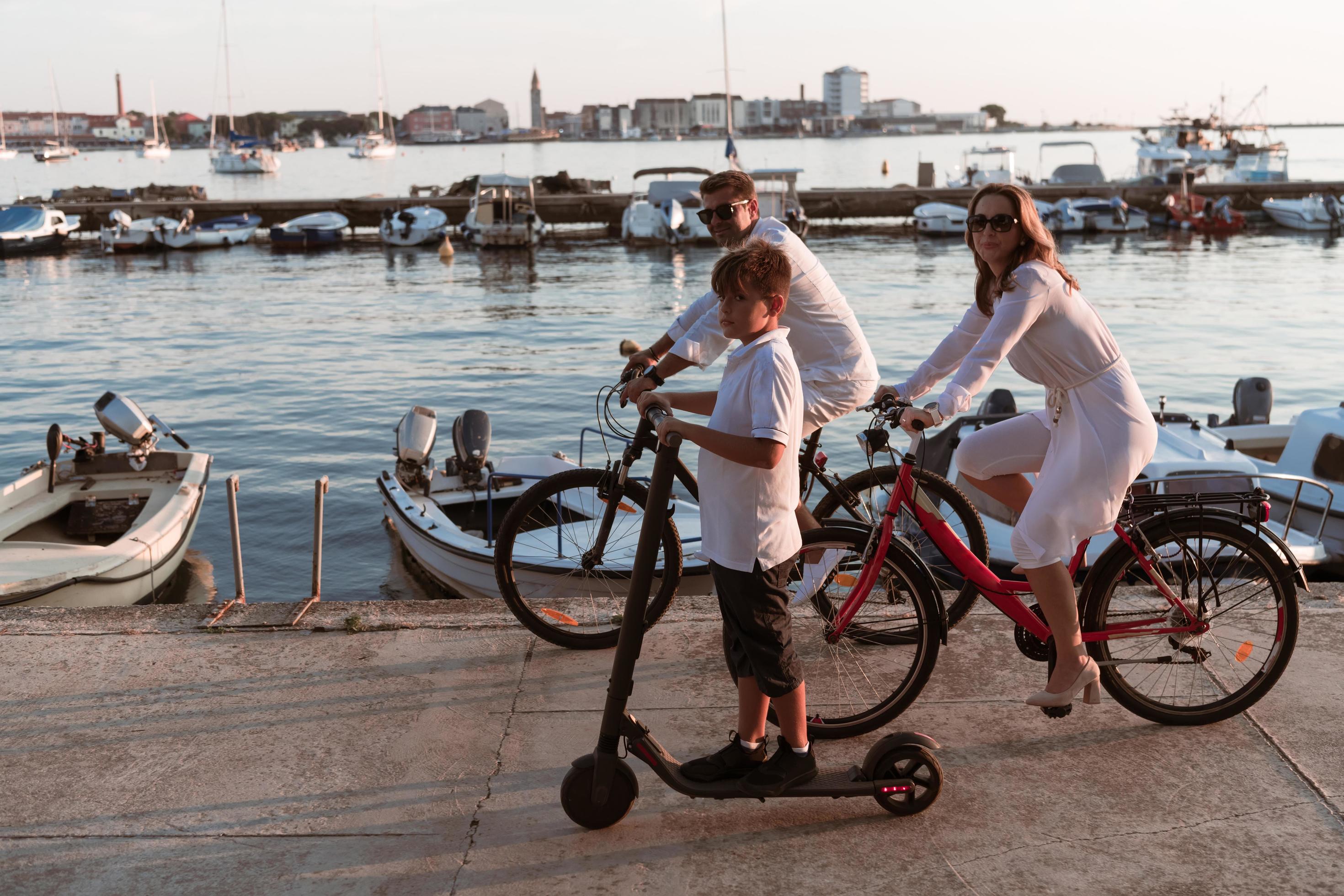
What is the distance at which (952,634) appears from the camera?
17.2ft

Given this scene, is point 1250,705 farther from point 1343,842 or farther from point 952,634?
point 952,634

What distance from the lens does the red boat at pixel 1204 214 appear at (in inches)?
2110

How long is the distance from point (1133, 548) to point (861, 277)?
37.6 meters

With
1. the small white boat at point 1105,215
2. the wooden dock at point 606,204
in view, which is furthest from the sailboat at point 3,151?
the small white boat at point 1105,215

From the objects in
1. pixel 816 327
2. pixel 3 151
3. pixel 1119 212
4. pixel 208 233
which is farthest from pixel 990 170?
pixel 3 151

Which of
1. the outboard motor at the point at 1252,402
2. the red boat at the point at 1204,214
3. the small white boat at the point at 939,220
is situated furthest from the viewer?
the red boat at the point at 1204,214

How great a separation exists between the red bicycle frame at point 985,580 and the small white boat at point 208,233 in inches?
2112

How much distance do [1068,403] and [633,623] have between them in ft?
5.34

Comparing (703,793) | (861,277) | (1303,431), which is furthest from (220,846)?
(861,277)

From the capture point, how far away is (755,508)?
3.53 m

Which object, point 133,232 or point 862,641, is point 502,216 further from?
point 862,641

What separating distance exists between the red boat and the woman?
5512cm

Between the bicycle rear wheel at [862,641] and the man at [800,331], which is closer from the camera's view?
the bicycle rear wheel at [862,641]

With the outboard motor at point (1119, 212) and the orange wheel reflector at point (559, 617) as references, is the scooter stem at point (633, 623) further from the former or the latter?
the outboard motor at point (1119, 212)
